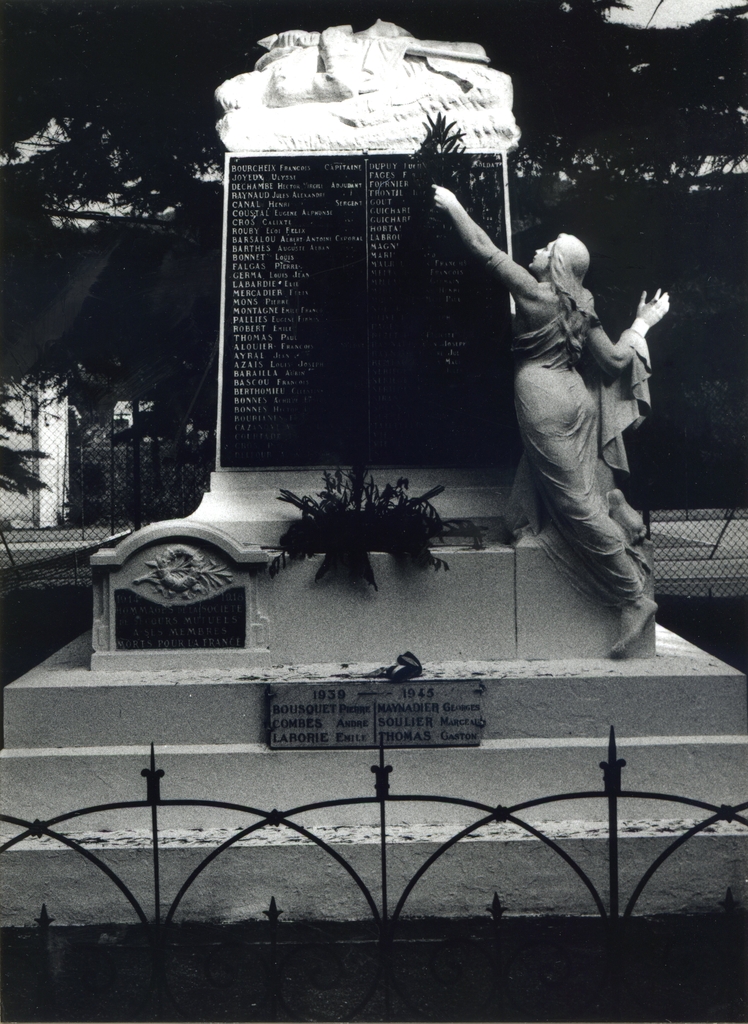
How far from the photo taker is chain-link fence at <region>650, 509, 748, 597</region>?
14789mm

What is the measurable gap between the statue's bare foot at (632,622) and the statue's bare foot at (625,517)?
37 cm

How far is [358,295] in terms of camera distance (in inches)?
274

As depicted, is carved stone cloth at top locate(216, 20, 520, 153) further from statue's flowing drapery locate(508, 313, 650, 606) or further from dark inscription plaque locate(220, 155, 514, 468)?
statue's flowing drapery locate(508, 313, 650, 606)

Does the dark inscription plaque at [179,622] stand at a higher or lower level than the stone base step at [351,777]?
higher

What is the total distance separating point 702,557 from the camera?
16.8m

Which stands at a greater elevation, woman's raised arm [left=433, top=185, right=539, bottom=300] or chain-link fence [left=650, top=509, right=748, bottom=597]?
woman's raised arm [left=433, top=185, right=539, bottom=300]

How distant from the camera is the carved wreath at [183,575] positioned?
19.4 ft

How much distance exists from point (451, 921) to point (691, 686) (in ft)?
5.81

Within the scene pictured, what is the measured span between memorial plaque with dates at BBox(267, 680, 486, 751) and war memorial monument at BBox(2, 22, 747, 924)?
0.01m

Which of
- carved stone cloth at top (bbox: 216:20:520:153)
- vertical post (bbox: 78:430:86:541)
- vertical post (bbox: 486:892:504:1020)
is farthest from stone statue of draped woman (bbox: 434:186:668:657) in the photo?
vertical post (bbox: 78:430:86:541)

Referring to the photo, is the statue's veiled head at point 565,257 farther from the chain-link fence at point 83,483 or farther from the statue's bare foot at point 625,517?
the chain-link fence at point 83,483

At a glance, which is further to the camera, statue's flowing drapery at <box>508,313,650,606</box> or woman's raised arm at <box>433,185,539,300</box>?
woman's raised arm at <box>433,185,539,300</box>

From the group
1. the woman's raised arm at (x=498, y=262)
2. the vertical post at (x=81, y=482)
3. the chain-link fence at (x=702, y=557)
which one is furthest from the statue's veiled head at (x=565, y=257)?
the vertical post at (x=81, y=482)

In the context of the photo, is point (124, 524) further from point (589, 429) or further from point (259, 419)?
point (589, 429)
